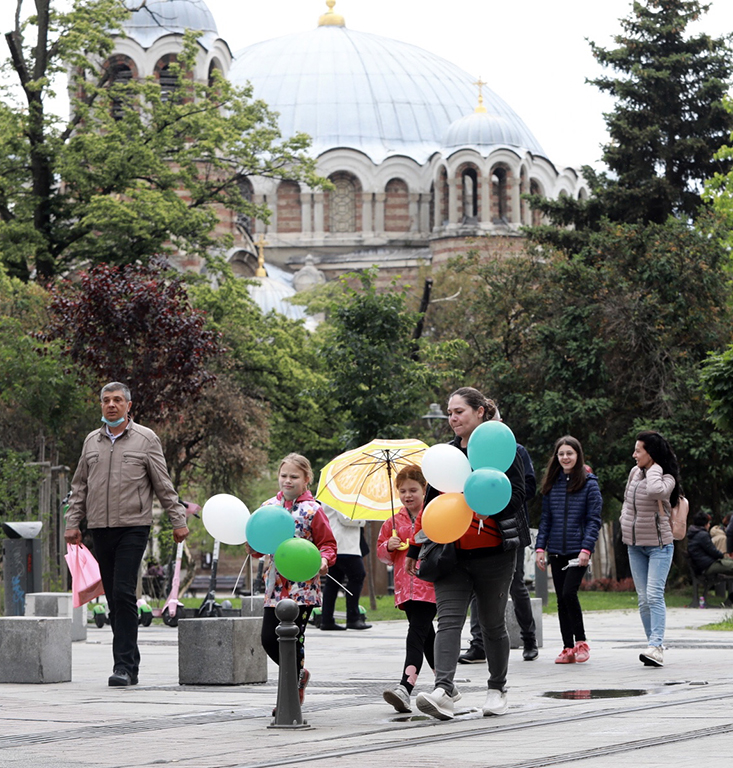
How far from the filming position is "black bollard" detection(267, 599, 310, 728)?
7871mm

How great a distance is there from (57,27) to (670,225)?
12539mm

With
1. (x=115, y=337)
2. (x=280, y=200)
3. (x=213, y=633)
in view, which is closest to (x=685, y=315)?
(x=115, y=337)

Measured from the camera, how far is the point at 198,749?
23.1 feet

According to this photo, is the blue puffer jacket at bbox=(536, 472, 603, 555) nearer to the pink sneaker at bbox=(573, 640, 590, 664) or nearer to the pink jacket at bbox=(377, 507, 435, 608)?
the pink sneaker at bbox=(573, 640, 590, 664)

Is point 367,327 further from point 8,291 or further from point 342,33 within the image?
point 342,33

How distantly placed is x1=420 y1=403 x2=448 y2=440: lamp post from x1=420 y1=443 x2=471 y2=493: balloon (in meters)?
20.8

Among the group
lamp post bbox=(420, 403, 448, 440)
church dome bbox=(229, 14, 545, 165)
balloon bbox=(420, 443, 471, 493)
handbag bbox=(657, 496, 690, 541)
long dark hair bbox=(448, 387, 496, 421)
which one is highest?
church dome bbox=(229, 14, 545, 165)

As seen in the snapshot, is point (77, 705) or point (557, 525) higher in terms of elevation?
point (557, 525)

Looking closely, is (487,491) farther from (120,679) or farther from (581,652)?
(581,652)

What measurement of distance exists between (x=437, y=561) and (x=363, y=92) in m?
67.5

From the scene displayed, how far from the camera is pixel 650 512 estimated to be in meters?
11.6

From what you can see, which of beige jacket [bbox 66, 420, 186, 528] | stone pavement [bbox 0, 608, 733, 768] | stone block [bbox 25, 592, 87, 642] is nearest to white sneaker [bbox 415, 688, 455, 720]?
stone pavement [bbox 0, 608, 733, 768]

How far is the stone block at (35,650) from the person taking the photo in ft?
35.4

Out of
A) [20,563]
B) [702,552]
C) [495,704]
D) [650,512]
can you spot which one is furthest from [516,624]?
[702,552]
